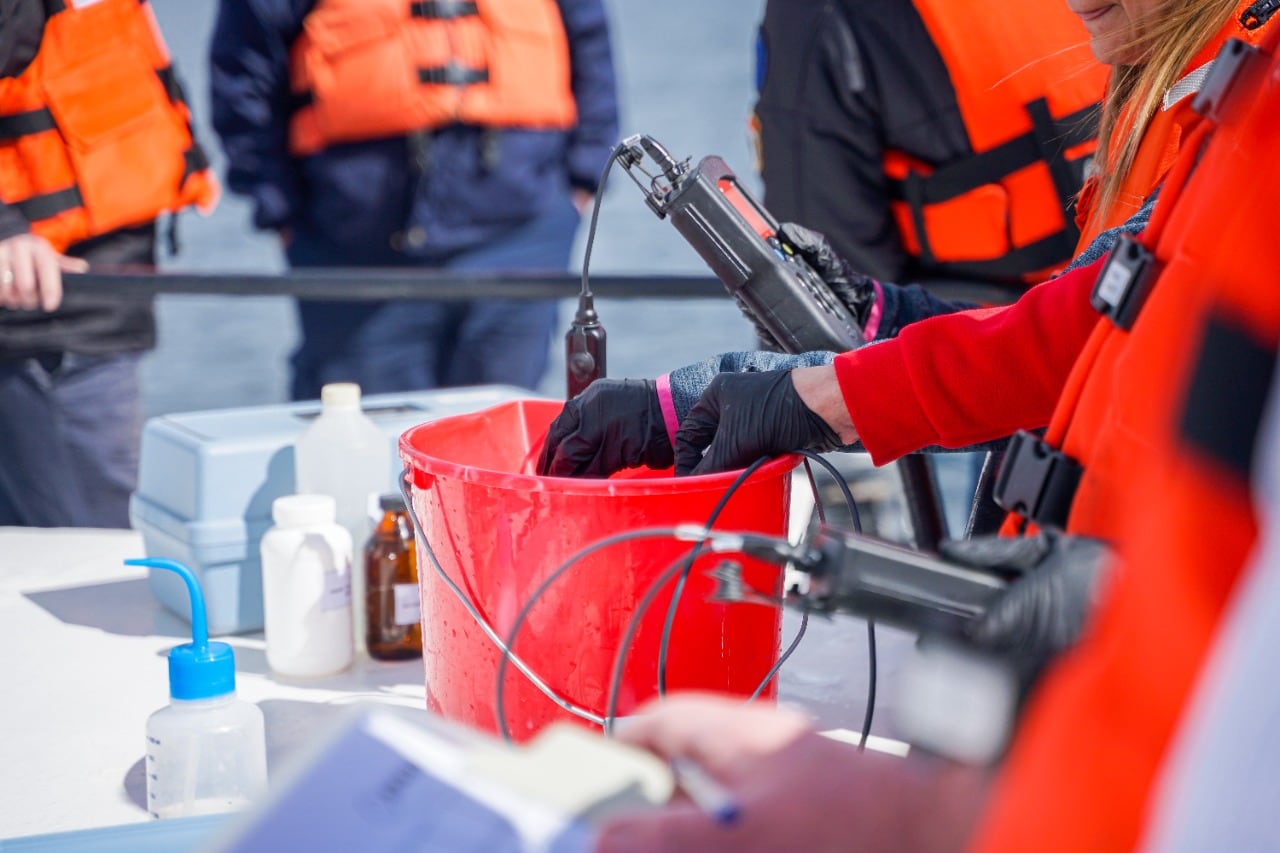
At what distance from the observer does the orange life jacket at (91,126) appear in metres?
2.22

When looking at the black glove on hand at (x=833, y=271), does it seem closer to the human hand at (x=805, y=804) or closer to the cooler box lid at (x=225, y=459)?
the cooler box lid at (x=225, y=459)

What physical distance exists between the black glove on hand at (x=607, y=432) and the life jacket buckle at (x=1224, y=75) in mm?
522

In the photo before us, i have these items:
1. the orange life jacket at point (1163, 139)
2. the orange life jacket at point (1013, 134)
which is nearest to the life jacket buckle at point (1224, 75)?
the orange life jacket at point (1163, 139)

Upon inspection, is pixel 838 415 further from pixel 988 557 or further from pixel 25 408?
pixel 25 408

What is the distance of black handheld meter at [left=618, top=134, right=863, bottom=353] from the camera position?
4.20 feet

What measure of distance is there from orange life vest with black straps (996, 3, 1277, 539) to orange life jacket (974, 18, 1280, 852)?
0.04 meters

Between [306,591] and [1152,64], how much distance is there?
36.3 inches

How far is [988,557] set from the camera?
622 millimetres

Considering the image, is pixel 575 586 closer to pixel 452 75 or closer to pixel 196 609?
pixel 196 609

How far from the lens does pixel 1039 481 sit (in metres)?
0.69

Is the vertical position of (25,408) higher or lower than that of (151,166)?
lower

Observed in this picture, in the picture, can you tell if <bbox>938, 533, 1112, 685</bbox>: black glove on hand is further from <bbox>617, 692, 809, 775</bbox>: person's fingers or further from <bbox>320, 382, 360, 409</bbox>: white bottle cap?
<bbox>320, 382, 360, 409</bbox>: white bottle cap

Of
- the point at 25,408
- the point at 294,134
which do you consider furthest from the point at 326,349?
the point at 25,408

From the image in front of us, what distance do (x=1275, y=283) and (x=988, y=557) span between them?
0.19 meters
